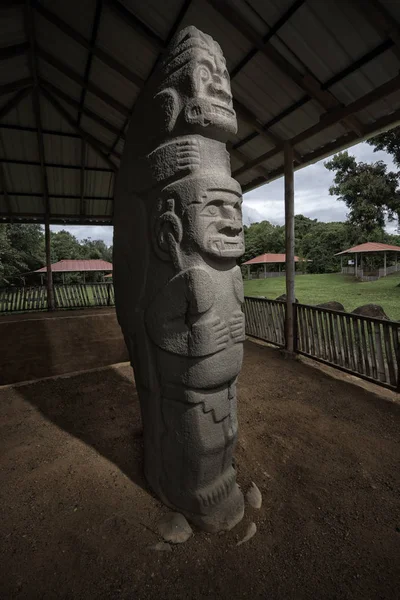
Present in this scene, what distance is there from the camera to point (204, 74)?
1.86 meters

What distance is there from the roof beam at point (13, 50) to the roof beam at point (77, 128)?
140cm

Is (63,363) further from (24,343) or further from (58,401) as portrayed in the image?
(58,401)

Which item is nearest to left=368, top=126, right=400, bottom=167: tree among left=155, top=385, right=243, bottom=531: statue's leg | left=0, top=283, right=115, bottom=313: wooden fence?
left=0, top=283, right=115, bottom=313: wooden fence

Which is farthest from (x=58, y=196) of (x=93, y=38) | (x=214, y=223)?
(x=214, y=223)

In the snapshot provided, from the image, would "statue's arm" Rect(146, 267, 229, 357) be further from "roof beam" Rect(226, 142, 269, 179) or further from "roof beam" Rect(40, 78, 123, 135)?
"roof beam" Rect(40, 78, 123, 135)

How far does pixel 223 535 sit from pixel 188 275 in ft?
5.57

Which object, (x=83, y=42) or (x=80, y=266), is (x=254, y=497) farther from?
(x=80, y=266)

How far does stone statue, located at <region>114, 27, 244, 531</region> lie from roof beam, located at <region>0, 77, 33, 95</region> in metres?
5.55

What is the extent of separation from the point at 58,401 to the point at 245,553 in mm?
2993

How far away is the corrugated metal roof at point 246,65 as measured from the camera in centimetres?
338

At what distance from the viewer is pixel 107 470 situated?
8.55 feet

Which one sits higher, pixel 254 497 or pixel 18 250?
pixel 18 250

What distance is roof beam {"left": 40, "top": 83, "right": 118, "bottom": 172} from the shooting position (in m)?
6.84

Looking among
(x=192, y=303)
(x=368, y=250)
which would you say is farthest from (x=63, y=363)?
(x=368, y=250)
